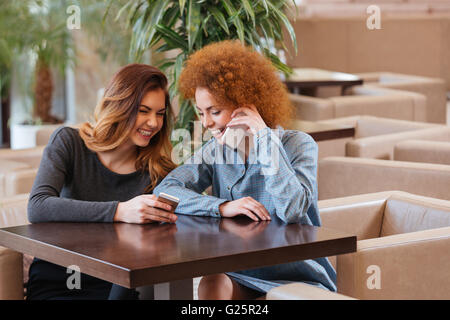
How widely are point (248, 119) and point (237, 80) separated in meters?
0.14

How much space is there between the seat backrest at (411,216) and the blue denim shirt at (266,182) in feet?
1.62

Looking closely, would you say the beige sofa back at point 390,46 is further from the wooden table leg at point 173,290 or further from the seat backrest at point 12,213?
the wooden table leg at point 173,290

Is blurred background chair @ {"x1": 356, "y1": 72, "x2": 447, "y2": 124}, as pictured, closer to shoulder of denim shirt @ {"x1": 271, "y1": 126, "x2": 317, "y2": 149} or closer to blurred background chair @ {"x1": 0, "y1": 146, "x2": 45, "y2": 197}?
blurred background chair @ {"x1": 0, "y1": 146, "x2": 45, "y2": 197}

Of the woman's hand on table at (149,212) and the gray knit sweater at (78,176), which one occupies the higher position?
the gray knit sweater at (78,176)

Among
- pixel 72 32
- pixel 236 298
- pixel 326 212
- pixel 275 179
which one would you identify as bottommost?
pixel 236 298

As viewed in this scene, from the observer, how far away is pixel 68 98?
9.04m

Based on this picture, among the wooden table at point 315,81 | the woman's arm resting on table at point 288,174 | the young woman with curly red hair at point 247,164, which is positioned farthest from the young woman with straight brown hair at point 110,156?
the wooden table at point 315,81

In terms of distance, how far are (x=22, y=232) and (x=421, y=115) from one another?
16.7ft

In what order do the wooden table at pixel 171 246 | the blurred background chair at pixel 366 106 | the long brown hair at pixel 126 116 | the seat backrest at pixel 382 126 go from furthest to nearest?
the blurred background chair at pixel 366 106 → the seat backrest at pixel 382 126 → the long brown hair at pixel 126 116 → the wooden table at pixel 171 246

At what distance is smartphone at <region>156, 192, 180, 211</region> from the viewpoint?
86.2 inches

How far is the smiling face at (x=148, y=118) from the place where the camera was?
256cm

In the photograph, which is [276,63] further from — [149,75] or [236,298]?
[236,298]

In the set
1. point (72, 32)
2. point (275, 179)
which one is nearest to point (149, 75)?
point (275, 179)

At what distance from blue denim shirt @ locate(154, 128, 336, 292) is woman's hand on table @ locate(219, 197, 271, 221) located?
4cm
